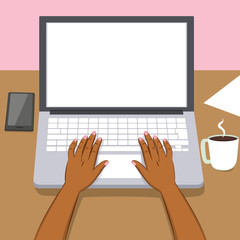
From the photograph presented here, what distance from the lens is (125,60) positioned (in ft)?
5.52

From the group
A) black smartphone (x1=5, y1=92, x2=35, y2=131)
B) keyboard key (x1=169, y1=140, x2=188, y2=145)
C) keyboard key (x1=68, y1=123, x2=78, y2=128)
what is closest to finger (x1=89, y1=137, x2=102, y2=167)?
keyboard key (x1=68, y1=123, x2=78, y2=128)

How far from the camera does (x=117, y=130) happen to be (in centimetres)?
161

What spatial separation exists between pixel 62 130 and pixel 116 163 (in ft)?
0.72

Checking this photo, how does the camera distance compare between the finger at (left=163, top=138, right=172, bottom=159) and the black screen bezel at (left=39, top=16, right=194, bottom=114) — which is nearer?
the finger at (left=163, top=138, right=172, bottom=159)

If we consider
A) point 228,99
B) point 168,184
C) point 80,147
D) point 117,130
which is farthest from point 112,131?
point 228,99

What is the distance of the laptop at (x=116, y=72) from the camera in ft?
5.42

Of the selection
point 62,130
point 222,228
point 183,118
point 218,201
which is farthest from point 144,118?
point 222,228

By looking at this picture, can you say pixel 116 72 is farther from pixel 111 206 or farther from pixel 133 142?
pixel 111 206

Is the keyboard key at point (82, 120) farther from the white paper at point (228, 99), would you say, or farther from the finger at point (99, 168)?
the white paper at point (228, 99)

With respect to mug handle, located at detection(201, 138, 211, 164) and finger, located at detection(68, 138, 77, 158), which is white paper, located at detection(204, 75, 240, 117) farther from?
finger, located at detection(68, 138, 77, 158)

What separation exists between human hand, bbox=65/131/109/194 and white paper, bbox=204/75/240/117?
1.84 ft

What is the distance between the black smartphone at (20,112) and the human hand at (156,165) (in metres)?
0.43

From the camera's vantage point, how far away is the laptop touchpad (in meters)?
1.48

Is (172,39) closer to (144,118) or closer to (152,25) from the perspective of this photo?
(152,25)
